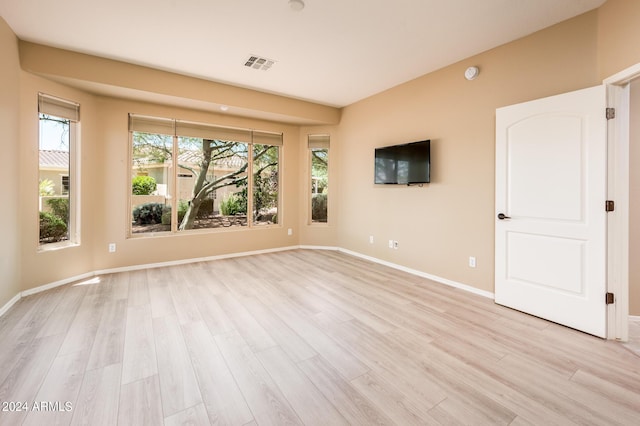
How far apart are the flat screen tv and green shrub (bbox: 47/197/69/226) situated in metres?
4.51

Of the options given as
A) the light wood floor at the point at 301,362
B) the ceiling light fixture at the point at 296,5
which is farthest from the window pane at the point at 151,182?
the ceiling light fixture at the point at 296,5

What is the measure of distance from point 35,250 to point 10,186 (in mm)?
847

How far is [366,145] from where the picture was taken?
16.3ft

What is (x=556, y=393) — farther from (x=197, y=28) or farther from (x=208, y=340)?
(x=197, y=28)

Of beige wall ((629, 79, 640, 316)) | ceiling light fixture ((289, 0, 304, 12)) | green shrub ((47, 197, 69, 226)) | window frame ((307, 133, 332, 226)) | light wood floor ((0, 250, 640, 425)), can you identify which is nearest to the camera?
light wood floor ((0, 250, 640, 425))

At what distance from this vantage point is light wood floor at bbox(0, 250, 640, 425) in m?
1.54

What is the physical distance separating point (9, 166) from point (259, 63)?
295 centimetres

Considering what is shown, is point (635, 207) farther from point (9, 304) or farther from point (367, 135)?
point (9, 304)

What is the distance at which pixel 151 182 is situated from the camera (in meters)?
4.45

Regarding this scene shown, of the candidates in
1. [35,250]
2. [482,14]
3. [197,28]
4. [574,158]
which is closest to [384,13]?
[482,14]

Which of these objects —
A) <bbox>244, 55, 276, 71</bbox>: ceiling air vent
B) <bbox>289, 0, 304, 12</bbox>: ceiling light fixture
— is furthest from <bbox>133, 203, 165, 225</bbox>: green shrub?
<bbox>289, 0, 304, 12</bbox>: ceiling light fixture

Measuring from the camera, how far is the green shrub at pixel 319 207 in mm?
5816

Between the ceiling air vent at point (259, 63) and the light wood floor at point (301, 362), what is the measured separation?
9.63ft

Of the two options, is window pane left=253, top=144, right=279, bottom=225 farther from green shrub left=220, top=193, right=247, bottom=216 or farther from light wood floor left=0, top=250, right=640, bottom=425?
light wood floor left=0, top=250, right=640, bottom=425
